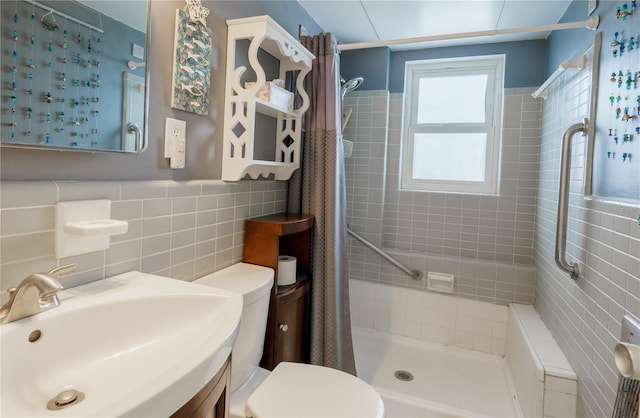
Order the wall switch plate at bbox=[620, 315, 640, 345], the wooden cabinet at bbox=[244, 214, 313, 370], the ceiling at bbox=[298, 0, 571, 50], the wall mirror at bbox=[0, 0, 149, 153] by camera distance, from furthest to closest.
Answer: the ceiling at bbox=[298, 0, 571, 50], the wooden cabinet at bbox=[244, 214, 313, 370], the wall switch plate at bbox=[620, 315, 640, 345], the wall mirror at bbox=[0, 0, 149, 153]

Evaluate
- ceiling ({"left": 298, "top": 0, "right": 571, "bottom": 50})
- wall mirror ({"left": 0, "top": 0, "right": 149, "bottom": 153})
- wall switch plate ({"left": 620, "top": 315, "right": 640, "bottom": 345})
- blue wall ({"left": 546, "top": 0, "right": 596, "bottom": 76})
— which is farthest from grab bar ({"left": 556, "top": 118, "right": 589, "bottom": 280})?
wall mirror ({"left": 0, "top": 0, "right": 149, "bottom": 153})

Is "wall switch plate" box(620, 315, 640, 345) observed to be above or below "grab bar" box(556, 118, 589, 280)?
below

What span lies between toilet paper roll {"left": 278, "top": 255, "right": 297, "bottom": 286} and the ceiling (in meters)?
1.46

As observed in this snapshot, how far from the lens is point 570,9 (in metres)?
1.91

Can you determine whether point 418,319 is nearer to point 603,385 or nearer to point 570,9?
point 603,385

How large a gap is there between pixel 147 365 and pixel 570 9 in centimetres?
249

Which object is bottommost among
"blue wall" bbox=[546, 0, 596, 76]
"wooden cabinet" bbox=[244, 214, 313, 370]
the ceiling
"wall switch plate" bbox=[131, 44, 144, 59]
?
"wooden cabinet" bbox=[244, 214, 313, 370]

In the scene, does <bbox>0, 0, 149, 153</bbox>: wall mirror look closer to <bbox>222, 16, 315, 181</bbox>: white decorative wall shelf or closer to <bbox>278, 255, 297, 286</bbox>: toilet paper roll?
<bbox>222, 16, 315, 181</bbox>: white decorative wall shelf

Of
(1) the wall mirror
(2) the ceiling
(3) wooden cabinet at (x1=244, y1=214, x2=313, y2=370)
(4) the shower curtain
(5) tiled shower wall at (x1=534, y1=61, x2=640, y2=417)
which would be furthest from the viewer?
(2) the ceiling

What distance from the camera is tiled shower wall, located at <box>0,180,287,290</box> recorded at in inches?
31.0

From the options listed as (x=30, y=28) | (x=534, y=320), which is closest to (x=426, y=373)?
(x=534, y=320)

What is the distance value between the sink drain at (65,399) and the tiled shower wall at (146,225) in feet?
0.90

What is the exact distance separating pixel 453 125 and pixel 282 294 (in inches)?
72.5

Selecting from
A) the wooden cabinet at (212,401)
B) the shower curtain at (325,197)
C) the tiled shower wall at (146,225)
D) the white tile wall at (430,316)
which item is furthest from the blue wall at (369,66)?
the wooden cabinet at (212,401)
